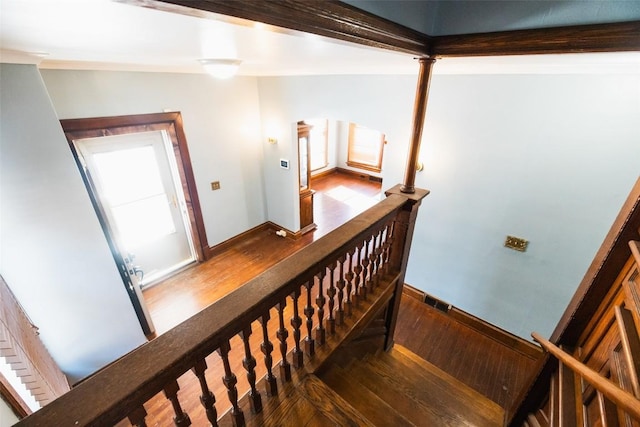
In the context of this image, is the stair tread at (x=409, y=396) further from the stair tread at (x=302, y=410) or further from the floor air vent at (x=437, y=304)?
the floor air vent at (x=437, y=304)

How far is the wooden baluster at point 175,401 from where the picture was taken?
30.2 inches

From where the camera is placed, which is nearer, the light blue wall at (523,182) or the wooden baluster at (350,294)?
the wooden baluster at (350,294)

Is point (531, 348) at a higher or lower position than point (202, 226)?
lower

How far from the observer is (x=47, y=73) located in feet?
7.35

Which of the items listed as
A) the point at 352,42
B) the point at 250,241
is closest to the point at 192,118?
the point at 250,241

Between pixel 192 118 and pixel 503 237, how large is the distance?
3720mm

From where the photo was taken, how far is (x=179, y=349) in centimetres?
74

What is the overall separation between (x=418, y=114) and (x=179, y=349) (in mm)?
1646

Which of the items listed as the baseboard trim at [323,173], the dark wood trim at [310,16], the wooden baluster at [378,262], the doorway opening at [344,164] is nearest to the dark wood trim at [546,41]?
the dark wood trim at [310,16]

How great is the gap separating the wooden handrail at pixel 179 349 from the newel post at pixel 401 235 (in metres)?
0.63

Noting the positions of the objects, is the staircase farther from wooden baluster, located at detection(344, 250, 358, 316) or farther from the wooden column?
the wooden column

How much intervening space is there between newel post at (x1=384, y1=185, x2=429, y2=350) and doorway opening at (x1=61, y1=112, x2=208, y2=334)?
2301 mm

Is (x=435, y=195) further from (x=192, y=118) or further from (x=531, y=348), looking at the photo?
(x=192, y=118)

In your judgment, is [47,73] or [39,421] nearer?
[39,421]
